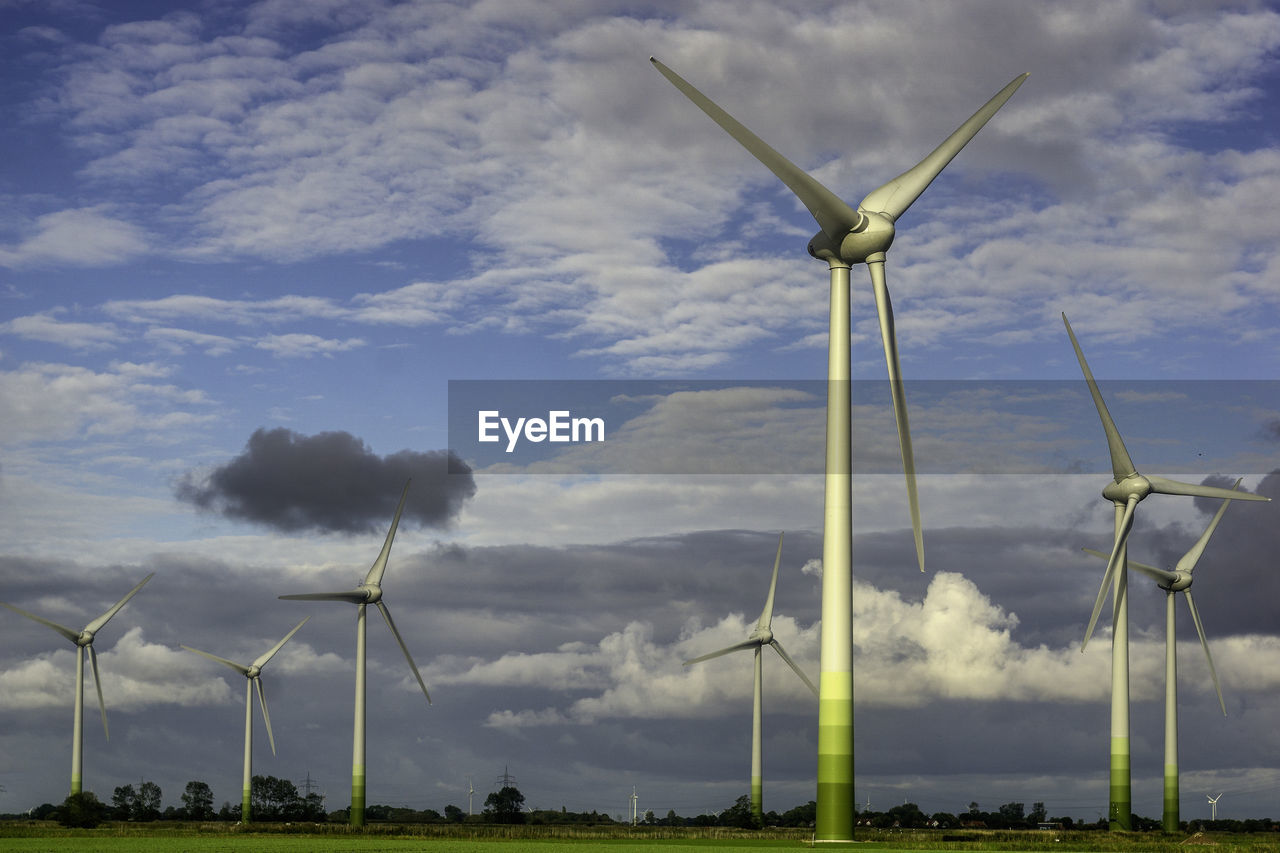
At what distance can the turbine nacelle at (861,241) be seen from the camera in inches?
2373

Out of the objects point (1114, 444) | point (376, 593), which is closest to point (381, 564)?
point (376, 593)

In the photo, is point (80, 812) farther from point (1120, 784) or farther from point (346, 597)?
point (1120, 784)

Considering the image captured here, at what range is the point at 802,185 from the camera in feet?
196

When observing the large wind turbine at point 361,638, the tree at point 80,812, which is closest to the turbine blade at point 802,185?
the large wind turbine at point 361,638

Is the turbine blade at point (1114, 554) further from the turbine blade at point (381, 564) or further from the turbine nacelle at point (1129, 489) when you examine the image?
the turbine blade at point (381, 564)

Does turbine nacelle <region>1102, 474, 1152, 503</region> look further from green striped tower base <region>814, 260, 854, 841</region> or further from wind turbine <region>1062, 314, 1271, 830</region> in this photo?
green striped tower base <region>814, 260, 854, 841</region>

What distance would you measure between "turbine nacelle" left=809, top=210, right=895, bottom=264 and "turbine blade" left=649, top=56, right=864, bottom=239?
0.66ft

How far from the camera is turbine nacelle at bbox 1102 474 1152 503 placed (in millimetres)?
101312

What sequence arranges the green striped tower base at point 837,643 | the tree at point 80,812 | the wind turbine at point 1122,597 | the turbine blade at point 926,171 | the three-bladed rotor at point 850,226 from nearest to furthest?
the green striped tower base at point 837,643 → the three-bladed rotor at point 850,226 → the turbine blade at point 926,171 → the wind turbine at point 1122,597 → the tree at point 80,812

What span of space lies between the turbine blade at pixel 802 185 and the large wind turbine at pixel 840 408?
0.15ft

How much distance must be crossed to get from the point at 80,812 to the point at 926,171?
124329 millimetres

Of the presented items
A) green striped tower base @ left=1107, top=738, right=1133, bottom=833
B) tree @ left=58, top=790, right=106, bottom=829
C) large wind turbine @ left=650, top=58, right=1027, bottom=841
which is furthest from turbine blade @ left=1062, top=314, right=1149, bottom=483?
tree @ left=58, top=790, right=106, bottom=829

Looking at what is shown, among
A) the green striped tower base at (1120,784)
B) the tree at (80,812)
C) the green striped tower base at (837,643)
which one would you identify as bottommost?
the tree at (80,812)

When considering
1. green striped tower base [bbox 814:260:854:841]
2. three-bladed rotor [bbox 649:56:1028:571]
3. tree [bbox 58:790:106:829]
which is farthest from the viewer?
tree [bbox 58:790:106:829]
